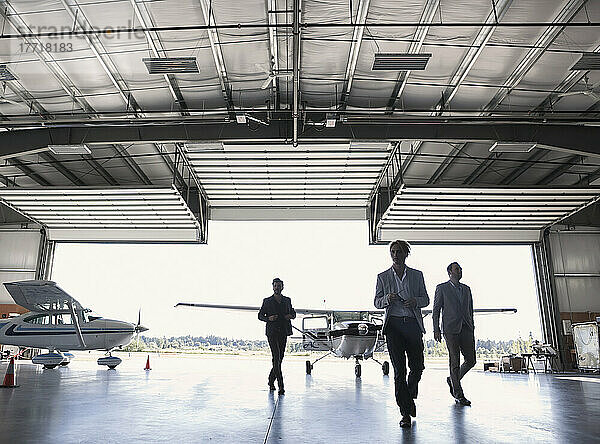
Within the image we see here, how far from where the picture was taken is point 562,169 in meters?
16.4

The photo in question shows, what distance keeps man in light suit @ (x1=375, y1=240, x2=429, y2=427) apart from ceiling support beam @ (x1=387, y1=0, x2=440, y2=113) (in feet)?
17.9

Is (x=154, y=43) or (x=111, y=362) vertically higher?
(x=154, y=43)

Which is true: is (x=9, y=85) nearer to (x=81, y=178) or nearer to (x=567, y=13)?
(x=81, y=178)

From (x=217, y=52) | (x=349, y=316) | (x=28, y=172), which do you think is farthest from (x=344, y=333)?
(x=28, y=172)

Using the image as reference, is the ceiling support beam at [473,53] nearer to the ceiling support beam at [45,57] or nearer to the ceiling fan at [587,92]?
the ceiling fan at [587,92]

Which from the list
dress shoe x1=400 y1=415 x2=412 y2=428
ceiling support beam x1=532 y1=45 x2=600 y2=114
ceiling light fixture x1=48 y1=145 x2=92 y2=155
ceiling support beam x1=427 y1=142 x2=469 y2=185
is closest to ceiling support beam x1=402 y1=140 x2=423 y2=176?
ceiling support beam x1=427 y1=142 x2=469 y2=185

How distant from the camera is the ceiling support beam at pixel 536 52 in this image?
8.19m

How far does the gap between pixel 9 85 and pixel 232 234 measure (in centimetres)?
1035

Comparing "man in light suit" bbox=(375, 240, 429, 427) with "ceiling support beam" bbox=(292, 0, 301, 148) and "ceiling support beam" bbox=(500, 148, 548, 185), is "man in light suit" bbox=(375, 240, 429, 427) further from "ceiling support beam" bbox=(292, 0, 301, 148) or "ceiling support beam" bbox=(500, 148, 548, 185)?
"ceiling support beam" bbox=(500, 148, 548, 185)

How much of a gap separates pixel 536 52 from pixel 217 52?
247 inches

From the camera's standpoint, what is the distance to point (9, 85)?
11.0 meters

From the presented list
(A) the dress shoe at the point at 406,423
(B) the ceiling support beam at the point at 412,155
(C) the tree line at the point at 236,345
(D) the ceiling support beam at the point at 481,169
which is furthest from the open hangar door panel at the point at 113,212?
(A) the dress shoe at the point at 406,423

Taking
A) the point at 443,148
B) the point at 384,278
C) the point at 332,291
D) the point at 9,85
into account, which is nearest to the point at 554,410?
the point at 384,278

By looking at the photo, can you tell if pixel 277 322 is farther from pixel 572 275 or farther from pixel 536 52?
pixel 572 275
